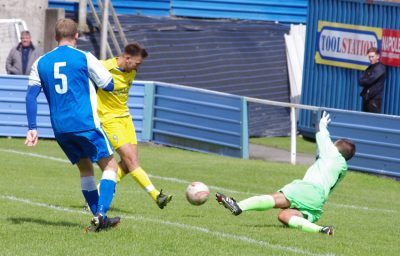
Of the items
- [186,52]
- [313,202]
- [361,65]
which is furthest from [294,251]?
[186,52]

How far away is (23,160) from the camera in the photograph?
17.8m

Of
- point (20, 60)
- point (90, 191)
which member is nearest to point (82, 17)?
point (20, 60)

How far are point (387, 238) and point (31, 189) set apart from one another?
4910mm

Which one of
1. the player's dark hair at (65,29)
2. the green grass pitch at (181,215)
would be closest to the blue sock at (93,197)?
the green grass pitch at (181,215)

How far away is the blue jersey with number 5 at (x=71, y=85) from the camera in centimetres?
1041

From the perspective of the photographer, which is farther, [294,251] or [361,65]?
[361,65]

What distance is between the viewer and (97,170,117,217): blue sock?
34.6 feet

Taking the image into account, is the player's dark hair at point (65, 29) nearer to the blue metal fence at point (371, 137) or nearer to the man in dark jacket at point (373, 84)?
the blue metal fence at point (371, 137)

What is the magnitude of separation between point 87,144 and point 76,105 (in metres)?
0.37

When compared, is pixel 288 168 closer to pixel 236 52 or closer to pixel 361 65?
pixel 361 65

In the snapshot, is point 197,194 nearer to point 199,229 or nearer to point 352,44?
point 199,229

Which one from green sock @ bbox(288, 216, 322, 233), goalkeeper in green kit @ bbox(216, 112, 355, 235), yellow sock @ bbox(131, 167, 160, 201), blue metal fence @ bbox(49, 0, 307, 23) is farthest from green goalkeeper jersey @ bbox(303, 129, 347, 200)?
blue metal fence @ bbox(49, 0, 307, 23)

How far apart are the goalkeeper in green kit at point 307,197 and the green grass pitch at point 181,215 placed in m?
0.21

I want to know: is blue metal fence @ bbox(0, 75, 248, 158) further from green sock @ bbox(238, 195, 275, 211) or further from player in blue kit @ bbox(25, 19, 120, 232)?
player in blue kit @ bbox(25, 19, 120, 232)
